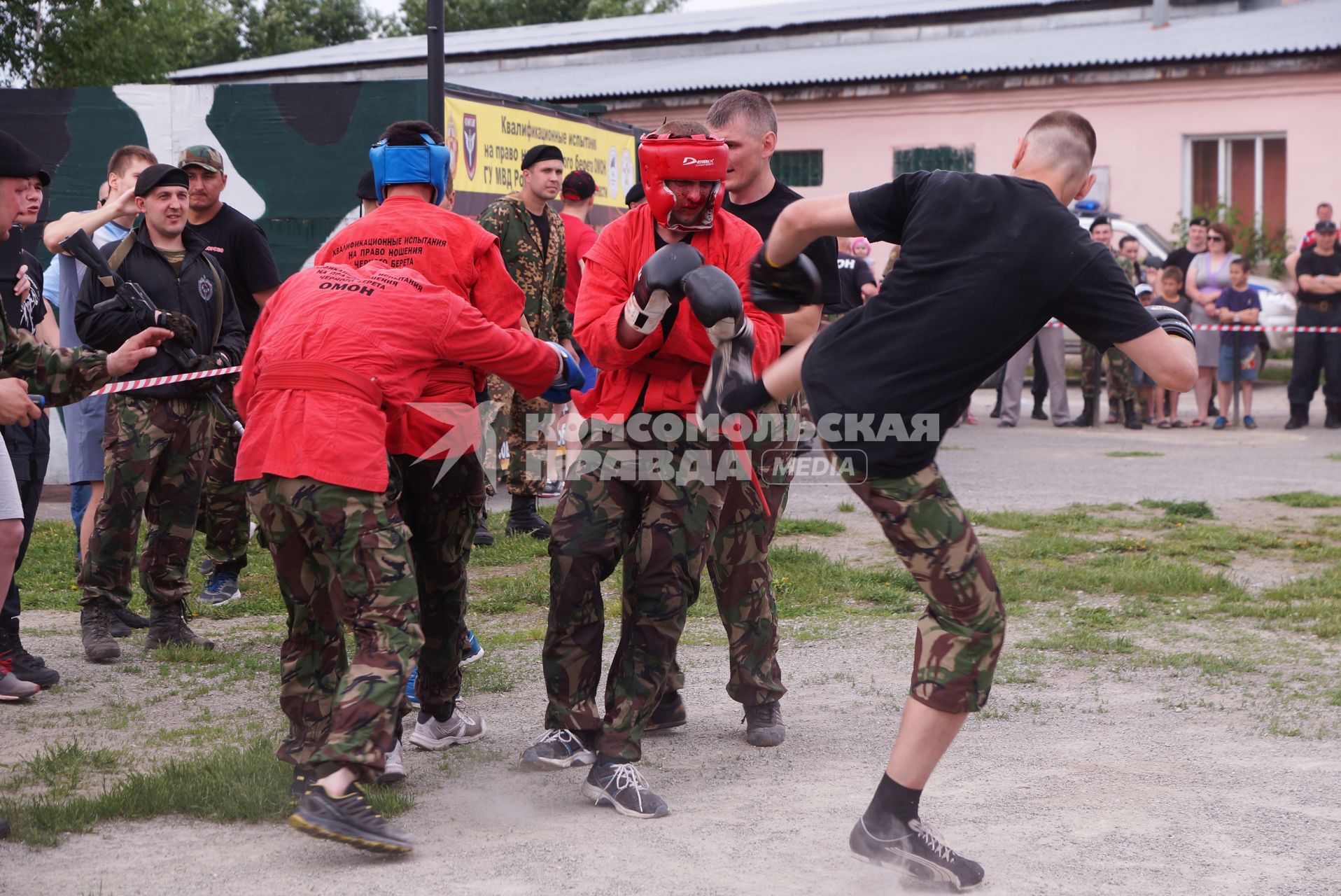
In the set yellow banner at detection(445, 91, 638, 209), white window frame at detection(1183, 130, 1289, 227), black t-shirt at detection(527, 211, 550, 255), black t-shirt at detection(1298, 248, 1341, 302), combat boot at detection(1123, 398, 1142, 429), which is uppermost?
white window frame at detection(1183, 130, 1289, 227)

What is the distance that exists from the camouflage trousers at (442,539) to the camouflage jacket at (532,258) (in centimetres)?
403

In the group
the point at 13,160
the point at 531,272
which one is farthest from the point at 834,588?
the point at 13,160

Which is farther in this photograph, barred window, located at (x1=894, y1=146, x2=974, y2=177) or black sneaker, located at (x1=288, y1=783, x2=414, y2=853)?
barred window, located at (x1=894, y1=146, x2=974, y2=177)

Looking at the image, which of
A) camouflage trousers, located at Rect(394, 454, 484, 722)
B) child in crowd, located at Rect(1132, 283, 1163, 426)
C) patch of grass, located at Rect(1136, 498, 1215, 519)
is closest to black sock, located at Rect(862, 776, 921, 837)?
camouflage trousers, located at Rect(394, 454, 484, 722)

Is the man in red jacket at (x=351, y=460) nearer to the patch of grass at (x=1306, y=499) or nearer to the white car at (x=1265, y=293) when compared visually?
the patch of grass at (x=1306, y=499)

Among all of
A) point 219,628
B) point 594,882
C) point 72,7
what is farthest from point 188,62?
point 594,882

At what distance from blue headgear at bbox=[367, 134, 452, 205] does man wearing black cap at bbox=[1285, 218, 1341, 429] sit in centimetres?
1313

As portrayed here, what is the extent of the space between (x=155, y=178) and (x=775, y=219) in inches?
112

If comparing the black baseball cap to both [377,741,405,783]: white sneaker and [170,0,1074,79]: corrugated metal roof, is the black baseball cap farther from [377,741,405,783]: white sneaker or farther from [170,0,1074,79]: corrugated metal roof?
[170,0,1074,79]: corrugated metal roof

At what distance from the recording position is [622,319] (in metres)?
4.46

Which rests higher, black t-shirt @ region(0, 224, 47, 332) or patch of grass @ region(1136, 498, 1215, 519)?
black t-shirt @ region(0, 224, 47, 332)

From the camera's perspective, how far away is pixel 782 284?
4309 millimetres

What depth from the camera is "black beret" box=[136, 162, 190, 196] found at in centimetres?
627

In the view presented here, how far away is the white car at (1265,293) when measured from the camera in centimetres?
1925
